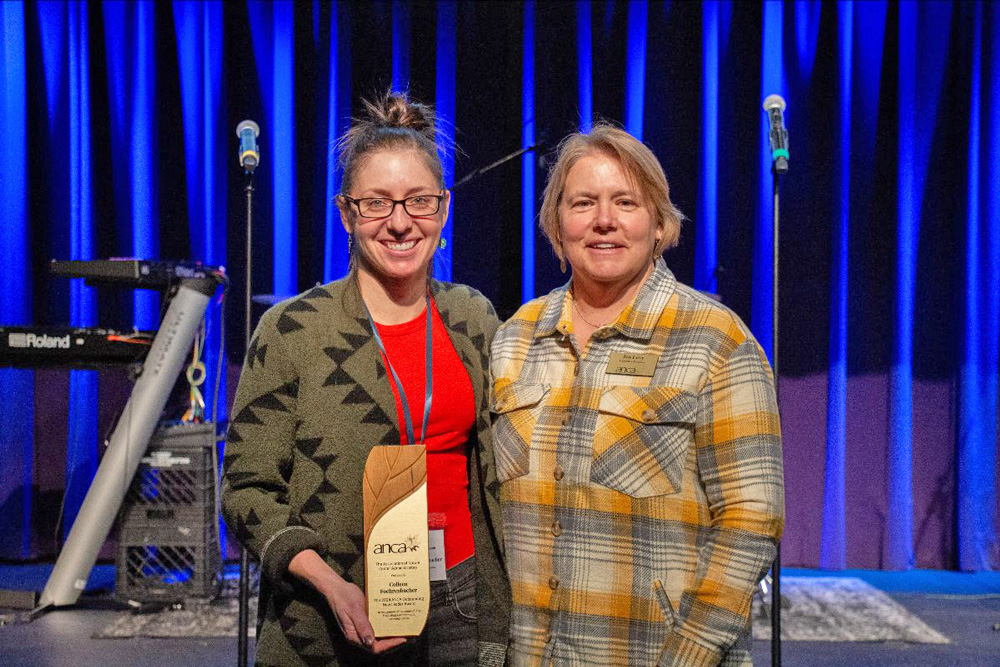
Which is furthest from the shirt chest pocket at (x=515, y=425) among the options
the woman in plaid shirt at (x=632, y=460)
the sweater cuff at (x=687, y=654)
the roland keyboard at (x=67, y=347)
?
the roland keyboard at (x=67, y=347)

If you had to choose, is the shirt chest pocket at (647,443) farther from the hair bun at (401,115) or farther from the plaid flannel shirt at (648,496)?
the hair bun at (401,115)

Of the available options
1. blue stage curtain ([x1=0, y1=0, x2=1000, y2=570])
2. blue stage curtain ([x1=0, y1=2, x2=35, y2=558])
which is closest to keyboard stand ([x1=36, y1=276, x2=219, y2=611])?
blue stage curtain ([x1=0, y1=0, x2=1000, y2=570])

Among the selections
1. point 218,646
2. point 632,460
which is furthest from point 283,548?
point 218,646

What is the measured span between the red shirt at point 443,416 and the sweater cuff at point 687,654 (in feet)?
1.17

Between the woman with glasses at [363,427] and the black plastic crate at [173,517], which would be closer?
the woman with glasses at [363,427]

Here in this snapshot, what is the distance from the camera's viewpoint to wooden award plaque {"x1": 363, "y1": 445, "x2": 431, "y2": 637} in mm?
1085

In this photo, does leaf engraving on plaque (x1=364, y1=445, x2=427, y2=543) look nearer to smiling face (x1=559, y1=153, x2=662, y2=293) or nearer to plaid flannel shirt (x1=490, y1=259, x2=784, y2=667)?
plaid flannel shirt (x1=490, y1=259, x2=784, y2=667)

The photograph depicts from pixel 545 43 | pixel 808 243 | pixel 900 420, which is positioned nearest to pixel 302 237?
pixel 545 43

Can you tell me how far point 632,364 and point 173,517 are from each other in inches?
99.9

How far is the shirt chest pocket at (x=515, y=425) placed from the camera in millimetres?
1265

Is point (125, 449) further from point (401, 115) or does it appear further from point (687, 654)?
point (687, 654)

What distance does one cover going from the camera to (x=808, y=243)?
3863mm

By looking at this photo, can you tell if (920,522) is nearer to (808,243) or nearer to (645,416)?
(808,243)

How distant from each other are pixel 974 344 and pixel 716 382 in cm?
320
